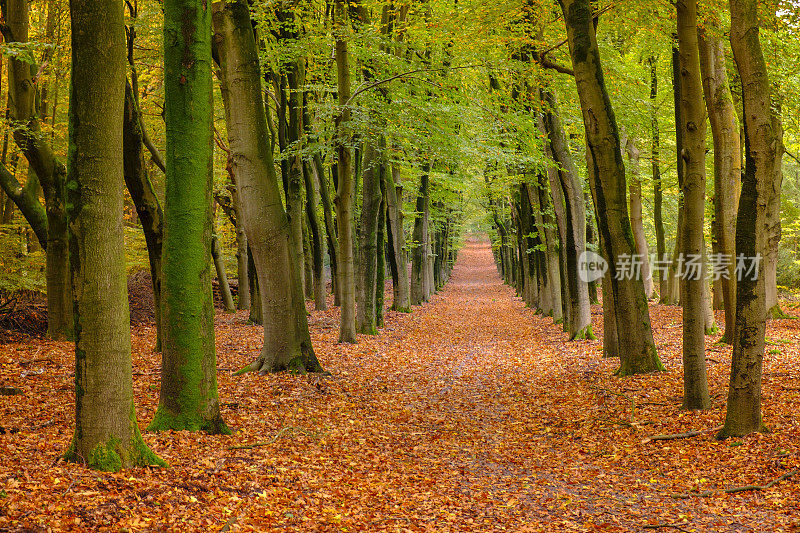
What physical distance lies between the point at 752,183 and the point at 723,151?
21.3 ft

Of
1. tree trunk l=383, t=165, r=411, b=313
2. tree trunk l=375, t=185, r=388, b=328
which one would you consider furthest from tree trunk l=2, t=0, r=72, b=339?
tree trunk l=383, t=165, r=411, b=313

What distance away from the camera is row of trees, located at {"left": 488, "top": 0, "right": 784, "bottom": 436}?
226 inches

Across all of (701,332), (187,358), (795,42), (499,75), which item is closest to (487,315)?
(499,75)

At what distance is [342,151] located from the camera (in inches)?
525

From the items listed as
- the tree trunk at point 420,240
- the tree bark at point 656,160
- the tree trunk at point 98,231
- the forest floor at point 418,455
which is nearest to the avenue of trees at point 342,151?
the tree trunk at point 98,231

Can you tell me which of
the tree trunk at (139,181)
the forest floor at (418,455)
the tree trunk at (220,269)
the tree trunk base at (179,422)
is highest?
the tree trunk at (139,181)

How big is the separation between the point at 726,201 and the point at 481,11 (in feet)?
20.8

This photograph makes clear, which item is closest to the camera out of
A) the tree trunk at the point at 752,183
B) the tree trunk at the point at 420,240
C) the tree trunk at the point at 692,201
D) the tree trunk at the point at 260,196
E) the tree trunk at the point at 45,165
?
the tree trunk at the point at 752,183

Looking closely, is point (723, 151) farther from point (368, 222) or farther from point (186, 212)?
point (186, 212)

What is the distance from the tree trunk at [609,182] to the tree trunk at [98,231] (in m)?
6.91

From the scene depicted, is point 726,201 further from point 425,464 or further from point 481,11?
point 425,464

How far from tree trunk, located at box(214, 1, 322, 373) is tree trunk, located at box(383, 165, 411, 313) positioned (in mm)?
11567

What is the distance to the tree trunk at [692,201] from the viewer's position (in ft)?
24.6

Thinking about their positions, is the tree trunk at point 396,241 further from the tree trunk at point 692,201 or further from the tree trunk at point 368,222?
the tree trunk at point 692,201
